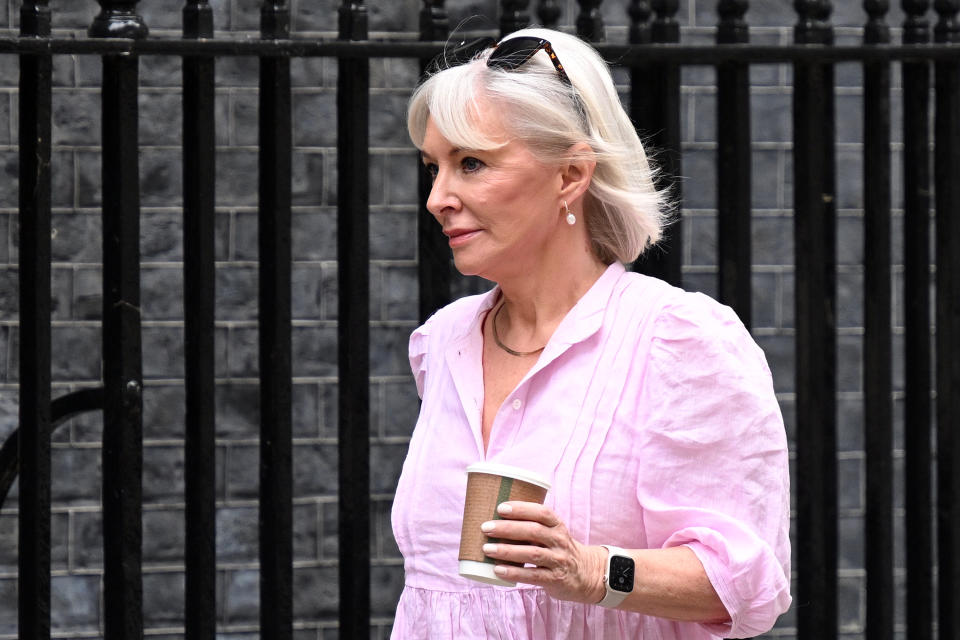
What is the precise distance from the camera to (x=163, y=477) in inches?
164

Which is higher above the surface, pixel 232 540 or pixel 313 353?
pixel 313 353

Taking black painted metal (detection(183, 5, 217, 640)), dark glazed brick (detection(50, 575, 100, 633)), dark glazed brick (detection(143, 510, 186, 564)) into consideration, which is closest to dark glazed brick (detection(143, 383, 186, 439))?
dark glazed brick (detection(143, 510, 186, 564))

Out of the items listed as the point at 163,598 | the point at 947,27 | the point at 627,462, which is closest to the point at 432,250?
the point at 627,462

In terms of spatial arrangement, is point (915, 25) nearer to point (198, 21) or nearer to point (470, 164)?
point (470, 164)

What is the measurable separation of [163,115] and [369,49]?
67.1 inches

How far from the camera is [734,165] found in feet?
9.30

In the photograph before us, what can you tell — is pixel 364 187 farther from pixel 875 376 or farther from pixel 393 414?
pixel 393 414

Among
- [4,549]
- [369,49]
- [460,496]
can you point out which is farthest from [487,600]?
[4,549]

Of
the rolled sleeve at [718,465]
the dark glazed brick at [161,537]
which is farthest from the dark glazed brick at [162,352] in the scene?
the rolled sleeve at [718,465]

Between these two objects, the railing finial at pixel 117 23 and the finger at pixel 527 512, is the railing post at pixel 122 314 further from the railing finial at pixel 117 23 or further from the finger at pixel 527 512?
the finger at pixel 527 512

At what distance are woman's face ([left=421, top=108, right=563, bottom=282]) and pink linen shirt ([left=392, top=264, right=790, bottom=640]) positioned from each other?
0.14 metres

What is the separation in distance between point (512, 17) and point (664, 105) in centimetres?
37

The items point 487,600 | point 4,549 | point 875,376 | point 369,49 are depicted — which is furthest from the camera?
point 4,549

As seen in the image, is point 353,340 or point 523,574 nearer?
point 523,574
